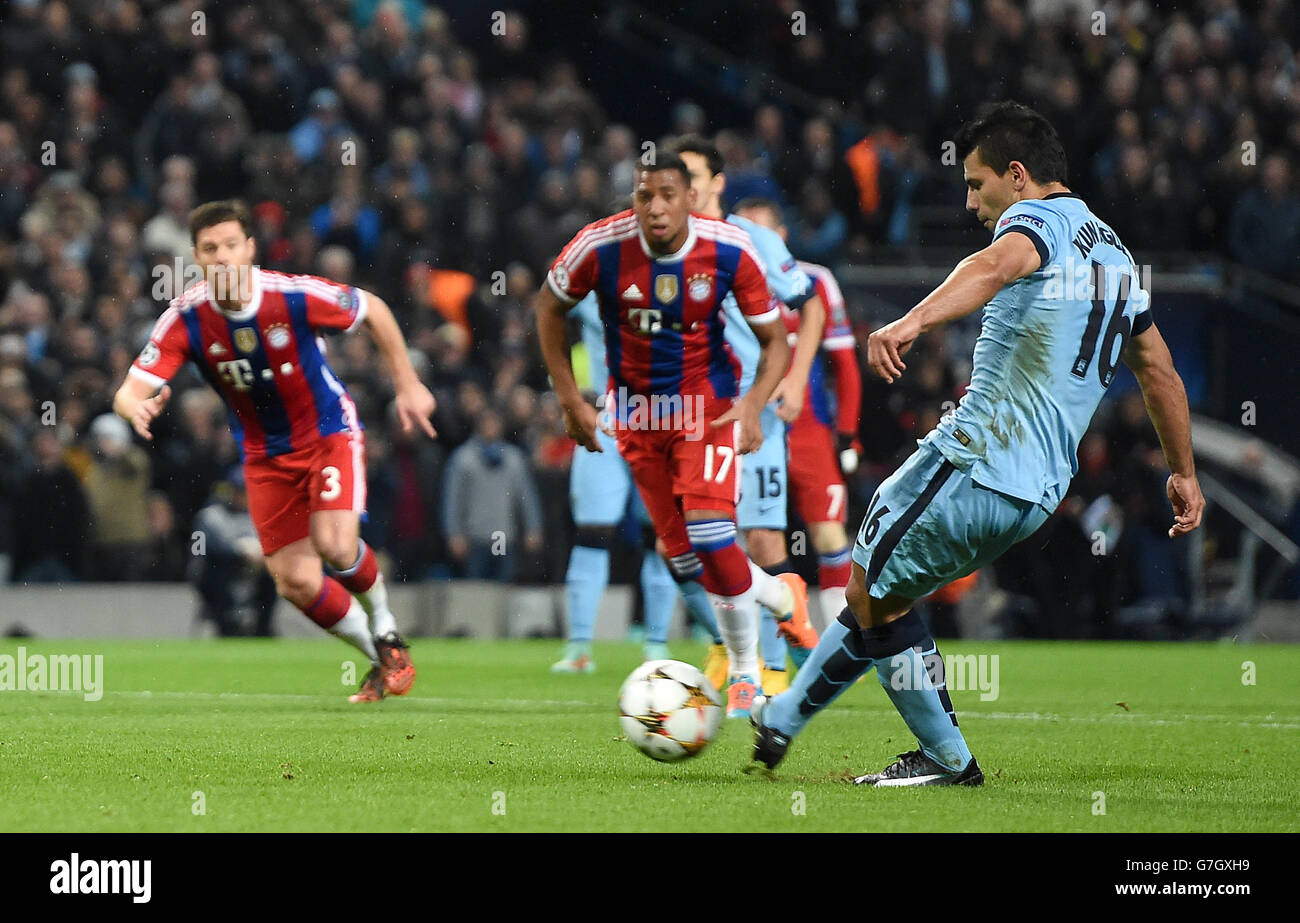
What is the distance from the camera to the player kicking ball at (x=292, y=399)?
8.40m

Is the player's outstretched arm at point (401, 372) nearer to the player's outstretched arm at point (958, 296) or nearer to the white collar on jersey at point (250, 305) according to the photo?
the white collar on jersey at point (250, 305)

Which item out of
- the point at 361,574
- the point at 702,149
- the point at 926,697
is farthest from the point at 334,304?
the point at 926,697

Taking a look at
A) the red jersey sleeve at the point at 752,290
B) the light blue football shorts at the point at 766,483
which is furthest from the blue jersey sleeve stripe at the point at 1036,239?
the light blue football shorts at the point at 766,483

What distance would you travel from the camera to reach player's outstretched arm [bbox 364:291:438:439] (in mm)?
7906

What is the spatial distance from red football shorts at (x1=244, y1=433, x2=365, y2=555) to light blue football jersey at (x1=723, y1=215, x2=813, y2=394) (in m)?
1.87

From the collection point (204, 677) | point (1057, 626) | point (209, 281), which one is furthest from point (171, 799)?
point (1057, 626)

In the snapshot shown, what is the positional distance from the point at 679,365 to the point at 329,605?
2133 millimetres

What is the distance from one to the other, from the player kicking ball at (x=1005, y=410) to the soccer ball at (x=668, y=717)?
2.05 ft

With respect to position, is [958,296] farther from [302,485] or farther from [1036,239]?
[302,485]

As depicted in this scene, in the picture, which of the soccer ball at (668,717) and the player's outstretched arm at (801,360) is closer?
the soccer ball at (668,717)

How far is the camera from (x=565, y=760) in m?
6.57

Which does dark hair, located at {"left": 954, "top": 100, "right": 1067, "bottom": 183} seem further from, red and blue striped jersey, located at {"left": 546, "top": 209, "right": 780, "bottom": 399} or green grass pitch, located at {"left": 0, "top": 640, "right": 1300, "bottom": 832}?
red and blue striped jersey, located at {"left": 546, "top": 209, "right": 780, "bottom": 399}

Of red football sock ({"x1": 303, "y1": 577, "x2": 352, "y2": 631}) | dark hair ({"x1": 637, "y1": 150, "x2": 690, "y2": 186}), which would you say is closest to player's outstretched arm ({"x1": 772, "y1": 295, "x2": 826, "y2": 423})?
Result: dark hair ({"x1": 637, "y1": 150, "x2": 690, "y2": 186})
